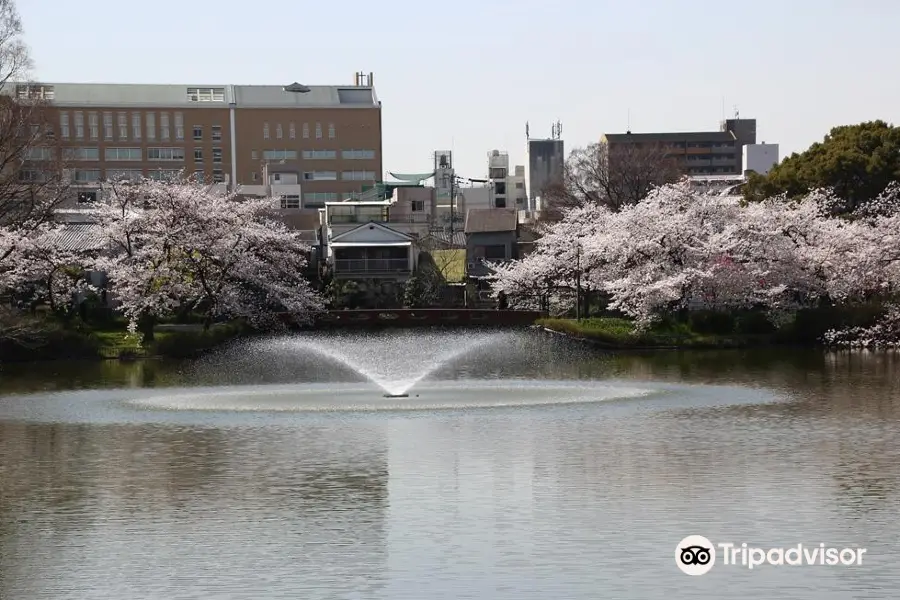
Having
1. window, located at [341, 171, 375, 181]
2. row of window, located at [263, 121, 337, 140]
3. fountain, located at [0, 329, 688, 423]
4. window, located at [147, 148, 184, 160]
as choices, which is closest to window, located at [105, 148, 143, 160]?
window, located at [147, 148, 184, 160]

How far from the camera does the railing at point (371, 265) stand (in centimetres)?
7781

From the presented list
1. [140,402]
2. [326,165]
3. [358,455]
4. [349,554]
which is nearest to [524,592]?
[349,554]

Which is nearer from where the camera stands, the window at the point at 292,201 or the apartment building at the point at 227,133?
the window at the point at 292,201

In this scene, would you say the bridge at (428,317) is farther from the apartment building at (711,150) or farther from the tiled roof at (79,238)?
the apartment building at (711,150)

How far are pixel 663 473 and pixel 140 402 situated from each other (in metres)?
16.3

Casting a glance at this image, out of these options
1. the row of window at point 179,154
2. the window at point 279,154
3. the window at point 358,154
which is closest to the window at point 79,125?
the row of window at point 179,154

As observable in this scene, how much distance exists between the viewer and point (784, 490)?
1866 centimetres

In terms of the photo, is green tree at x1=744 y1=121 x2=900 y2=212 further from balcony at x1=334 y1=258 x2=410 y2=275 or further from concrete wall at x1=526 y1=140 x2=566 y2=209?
concrete wall at x1=526 y1=140 x2=566 y2=209

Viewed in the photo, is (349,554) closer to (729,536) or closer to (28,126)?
(729,536)

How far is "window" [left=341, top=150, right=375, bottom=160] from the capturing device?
12762 cm

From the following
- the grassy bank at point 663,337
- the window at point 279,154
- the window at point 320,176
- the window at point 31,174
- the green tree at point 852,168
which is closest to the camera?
the grassy bank at point 663,337

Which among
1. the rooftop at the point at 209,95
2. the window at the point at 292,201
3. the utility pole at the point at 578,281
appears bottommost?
the utility pole at the point at 578,281

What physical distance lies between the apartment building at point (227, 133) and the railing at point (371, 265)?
4641 centimetres

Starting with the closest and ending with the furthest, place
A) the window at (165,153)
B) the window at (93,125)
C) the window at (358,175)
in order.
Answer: the window at (93,125) < the window at (165,153) < the window at (358,175)
